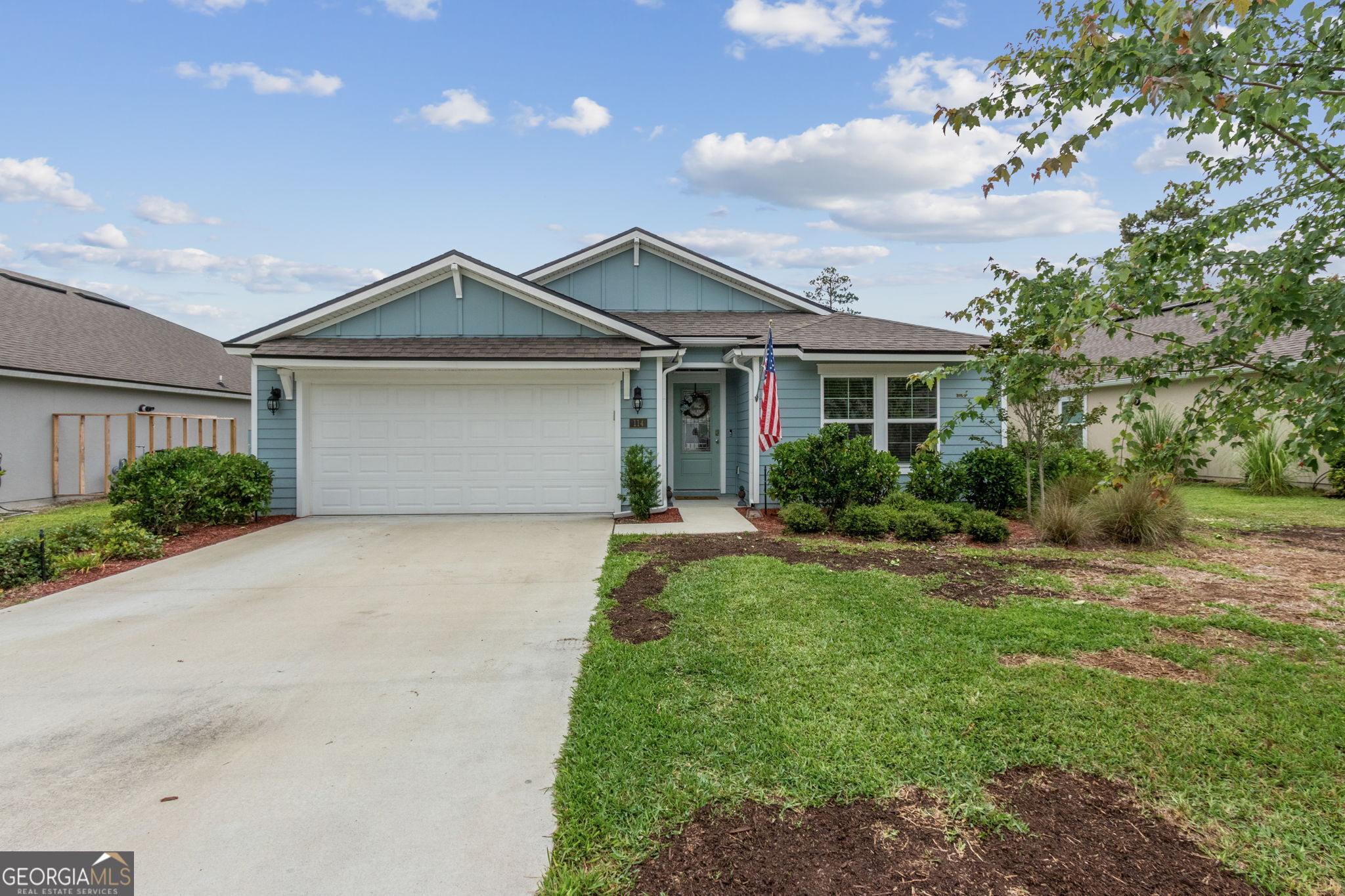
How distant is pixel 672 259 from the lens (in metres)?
14.5

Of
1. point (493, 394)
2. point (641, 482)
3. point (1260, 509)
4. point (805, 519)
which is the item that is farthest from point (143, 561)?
point (1260, 509)

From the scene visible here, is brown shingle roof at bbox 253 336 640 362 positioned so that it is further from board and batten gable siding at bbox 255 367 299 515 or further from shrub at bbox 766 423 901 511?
shrub at bbox 766 423 901 511

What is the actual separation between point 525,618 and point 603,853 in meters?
3.23

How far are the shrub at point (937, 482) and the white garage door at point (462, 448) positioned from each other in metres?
4.92

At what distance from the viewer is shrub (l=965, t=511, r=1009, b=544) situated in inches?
341

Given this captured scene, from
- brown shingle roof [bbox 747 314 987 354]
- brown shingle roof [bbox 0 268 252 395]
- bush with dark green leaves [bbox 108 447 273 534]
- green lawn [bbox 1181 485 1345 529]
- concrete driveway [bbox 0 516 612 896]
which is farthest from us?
brown shingle roof [bbox 0 268 252 395]

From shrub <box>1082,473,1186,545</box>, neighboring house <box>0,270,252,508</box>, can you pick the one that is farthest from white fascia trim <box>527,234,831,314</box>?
neighboring house <box>0,270,252,508</box>

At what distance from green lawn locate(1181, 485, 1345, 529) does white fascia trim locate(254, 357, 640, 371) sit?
967 cm

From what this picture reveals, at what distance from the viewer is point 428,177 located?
529 inches

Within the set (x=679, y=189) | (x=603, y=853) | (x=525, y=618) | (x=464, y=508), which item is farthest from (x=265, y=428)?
(x=679, y=189)

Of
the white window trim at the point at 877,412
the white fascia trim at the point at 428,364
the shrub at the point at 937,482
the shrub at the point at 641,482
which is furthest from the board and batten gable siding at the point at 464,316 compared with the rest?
the shrub at the point at 937,482

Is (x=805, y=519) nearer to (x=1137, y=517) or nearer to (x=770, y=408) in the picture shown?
(x=770, y=408)

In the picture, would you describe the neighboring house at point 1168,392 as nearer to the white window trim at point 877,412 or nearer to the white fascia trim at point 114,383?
the white window trim at point 877,412

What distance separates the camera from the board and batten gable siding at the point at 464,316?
11.2 metres
